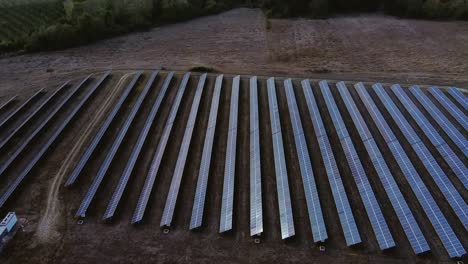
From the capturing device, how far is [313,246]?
71.6 feet

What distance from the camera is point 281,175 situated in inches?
1049

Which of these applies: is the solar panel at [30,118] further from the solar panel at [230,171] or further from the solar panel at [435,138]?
the solar panel at [435,138]

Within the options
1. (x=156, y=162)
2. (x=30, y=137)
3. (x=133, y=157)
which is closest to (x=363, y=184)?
(x=156, y=162)

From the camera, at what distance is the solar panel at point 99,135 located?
1089 inches

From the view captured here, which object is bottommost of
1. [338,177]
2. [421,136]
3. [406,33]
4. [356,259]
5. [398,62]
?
[356,259]

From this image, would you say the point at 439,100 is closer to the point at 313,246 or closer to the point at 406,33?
the point at 313,246

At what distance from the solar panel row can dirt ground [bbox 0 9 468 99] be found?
414 inches

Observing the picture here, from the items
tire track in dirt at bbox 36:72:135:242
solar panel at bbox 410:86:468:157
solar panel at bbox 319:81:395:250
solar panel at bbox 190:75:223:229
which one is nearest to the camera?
solar panel at bbox 319:81:395:250

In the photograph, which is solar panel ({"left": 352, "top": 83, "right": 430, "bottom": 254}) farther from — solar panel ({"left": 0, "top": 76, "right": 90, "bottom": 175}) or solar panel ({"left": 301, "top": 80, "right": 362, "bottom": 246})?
solar panel ({"left": 0, "top": 76, "right": 90, "bottom": 175})

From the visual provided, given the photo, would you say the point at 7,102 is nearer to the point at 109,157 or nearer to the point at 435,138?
the point at 109,157

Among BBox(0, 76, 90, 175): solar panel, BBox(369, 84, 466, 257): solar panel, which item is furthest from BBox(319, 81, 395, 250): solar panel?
BBox(0, 76, 90, 175): solar panel

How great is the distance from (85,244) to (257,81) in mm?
26366

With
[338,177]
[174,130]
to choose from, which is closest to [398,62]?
[338,177]

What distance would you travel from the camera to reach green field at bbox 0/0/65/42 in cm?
5926
